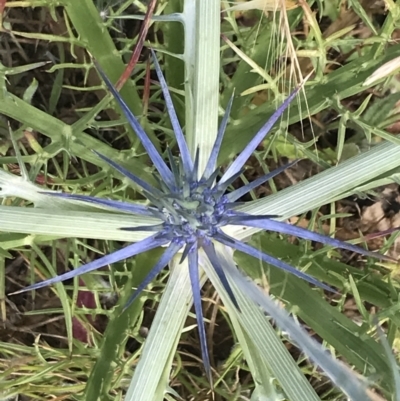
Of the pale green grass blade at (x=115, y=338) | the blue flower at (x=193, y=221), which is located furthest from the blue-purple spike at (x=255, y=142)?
the pale green grass blade at (x=115, y=338)

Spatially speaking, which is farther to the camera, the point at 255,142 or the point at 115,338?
the point at 115,338

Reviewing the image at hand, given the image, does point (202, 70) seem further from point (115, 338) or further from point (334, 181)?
point (115, 338)

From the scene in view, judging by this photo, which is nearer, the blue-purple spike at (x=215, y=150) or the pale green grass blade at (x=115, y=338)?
the blue-purple spike at (x=215, y=150)

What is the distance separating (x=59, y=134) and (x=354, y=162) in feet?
1.09

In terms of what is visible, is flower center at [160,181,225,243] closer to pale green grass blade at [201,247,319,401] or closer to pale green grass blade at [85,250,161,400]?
pale green grass blade at [201,247,319,401]

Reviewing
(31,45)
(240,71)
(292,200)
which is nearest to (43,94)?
(31,45)

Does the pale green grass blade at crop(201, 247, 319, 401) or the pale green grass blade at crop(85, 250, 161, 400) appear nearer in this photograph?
the pale green grass blade at crop(201, 247, 319, 401)

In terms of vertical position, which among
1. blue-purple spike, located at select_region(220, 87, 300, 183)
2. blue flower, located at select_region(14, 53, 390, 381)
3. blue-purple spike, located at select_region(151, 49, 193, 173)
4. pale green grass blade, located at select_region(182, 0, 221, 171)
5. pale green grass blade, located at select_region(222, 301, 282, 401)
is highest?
pale green grass blade, located at select_region(182, 0, 221, 171)

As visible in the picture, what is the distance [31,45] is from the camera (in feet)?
3.42

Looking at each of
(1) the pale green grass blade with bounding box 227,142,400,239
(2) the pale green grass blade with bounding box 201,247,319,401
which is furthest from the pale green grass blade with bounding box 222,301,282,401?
(1) the pale green grass blade with bounding box 227,142,400,239

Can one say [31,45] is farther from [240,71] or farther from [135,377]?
[135,377]

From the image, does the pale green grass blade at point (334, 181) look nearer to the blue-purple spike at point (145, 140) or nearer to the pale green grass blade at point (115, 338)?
the blue-purple spike at point (145, 140)

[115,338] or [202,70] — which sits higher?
[202,70]

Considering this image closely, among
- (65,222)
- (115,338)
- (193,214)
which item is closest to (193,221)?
(193,214)
